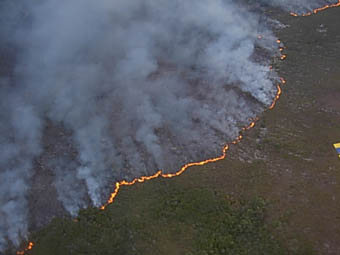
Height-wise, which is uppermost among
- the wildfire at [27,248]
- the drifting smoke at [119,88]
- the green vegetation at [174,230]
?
the drifting smoke at [119,88]

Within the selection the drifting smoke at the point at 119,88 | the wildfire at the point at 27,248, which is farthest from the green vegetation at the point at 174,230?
the drifting smoke at the point at 119,88

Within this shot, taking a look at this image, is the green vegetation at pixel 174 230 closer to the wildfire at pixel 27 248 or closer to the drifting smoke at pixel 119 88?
the wildfire at pixel 27 248

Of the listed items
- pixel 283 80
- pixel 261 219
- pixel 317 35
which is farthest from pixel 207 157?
pixel 317 35

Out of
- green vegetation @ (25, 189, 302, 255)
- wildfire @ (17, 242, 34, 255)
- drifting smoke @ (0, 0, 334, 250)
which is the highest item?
drifting smoke @ (0, 0, 334, 250)

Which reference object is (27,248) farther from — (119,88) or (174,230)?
(119,88)

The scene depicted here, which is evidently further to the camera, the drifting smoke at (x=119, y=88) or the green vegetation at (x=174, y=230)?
the drifting smoke at (x=119, y=88)

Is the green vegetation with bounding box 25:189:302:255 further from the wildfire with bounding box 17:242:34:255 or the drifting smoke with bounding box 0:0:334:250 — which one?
the drifting smoke with bounding box 0:0:334:250

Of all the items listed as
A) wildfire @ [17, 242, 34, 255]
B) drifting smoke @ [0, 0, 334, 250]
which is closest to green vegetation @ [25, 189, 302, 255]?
wildfire @ [17, 242, 34, 255]

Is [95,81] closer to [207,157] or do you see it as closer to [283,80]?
[207,157]

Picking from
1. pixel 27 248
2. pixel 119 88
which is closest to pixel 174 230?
pixel 27 248
